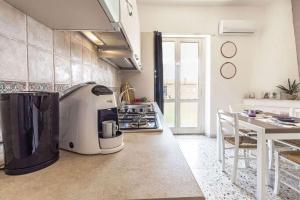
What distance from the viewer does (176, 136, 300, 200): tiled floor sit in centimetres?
205

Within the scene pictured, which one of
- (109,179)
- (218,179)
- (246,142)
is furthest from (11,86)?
(246,142)

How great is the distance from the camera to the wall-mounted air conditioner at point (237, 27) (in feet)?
12.8

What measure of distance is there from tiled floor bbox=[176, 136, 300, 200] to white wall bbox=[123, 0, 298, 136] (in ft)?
3.52

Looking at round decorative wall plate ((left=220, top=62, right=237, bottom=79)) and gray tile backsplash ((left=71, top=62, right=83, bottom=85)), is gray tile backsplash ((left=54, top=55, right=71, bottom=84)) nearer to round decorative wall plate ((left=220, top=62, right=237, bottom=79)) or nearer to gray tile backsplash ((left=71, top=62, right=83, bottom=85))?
gray tile backsplash ((left=71, top=62, right=83, bottom=85))

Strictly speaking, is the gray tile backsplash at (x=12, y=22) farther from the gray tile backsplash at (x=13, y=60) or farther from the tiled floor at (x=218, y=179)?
the tiled floor at (x=218, y=179)

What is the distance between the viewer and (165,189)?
52 centimetres

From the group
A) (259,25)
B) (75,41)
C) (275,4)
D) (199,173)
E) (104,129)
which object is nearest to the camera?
(104,129)

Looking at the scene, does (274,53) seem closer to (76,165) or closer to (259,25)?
(259,25)

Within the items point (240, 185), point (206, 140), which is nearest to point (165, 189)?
point (240, 185)

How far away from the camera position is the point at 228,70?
4.13 meters

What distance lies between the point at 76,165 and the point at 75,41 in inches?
32.9

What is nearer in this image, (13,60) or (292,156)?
(13,60)

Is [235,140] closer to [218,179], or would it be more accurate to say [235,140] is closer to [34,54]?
[218,179]

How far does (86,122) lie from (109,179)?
299 millimetres
